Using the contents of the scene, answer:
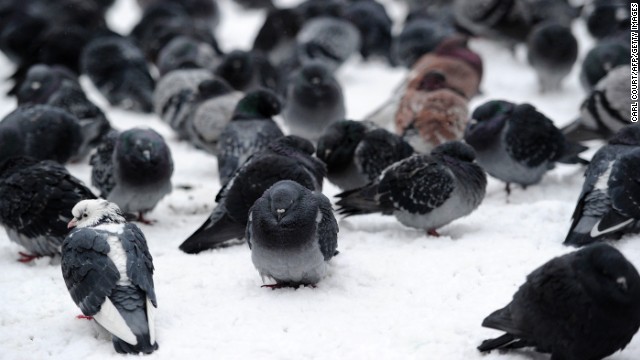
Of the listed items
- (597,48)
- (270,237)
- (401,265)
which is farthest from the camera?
(597,48)

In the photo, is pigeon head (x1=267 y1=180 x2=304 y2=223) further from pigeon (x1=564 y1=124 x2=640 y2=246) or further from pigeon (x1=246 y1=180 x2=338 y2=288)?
pigeon (x1=564 y1=124 x2=640 y2=246)

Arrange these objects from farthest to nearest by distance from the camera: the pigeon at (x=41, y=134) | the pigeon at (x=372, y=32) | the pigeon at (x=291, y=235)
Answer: the pigeon at (x=372, y=32) < the pigeon at (x=41, y=134) < the pigeon at (x=291, y=235)

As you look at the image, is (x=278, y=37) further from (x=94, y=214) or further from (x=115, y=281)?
(x=115, y=281)

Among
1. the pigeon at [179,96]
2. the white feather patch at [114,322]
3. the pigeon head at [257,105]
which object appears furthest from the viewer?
the pigeon at [179,96]

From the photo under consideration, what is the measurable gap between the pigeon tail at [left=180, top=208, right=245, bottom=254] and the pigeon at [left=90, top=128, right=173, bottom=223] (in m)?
0.82

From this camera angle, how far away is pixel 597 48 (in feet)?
36.1

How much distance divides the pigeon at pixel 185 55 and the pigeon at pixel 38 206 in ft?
17.8

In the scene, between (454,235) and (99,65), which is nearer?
(454,235)

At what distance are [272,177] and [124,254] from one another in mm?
1709

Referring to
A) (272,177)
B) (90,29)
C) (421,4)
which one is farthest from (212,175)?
(421,4)

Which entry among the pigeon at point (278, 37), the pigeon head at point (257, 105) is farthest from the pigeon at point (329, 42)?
the pigeon head at point (257, 105)

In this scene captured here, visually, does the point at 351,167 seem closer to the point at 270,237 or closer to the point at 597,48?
the point at 270,237

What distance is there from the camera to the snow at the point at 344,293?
5.02m

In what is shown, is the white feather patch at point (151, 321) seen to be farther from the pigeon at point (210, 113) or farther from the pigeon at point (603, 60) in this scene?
the pigeon at point (603, 60)
